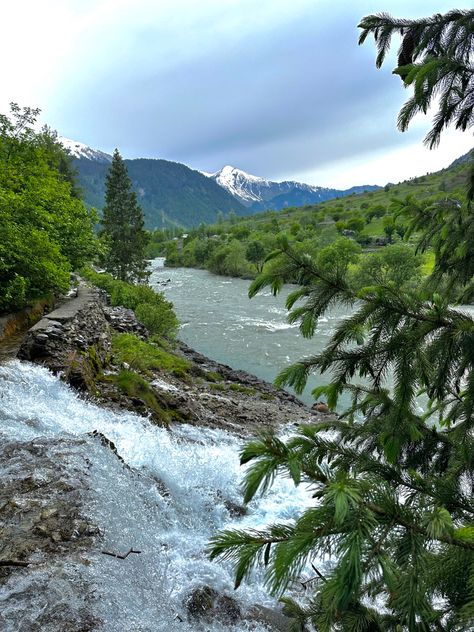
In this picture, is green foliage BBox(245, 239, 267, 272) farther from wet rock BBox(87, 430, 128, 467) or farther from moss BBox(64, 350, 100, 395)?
wet rock BBox(87, 430, 128, 467)

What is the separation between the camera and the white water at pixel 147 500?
4375 millimetres

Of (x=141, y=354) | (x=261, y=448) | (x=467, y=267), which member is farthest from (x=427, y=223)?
(x=141, y=354)

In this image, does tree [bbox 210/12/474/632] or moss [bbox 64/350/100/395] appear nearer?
tree [bbox 210/12/474/632]

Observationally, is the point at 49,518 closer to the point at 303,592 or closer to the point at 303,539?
the point at 303,592

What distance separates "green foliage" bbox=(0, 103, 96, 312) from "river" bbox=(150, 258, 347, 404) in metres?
11.3

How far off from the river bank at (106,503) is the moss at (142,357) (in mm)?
2295

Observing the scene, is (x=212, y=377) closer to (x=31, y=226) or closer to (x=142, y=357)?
(x=142, y=357)

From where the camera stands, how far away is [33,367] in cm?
859

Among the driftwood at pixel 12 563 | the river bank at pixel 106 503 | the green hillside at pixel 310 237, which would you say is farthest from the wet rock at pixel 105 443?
the green hillside at pixel 310 237

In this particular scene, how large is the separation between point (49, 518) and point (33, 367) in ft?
15.0

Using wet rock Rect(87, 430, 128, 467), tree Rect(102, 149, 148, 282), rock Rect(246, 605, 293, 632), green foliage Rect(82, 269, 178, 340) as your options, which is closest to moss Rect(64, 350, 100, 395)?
wet rock Rect(87, 430, 128, 467)

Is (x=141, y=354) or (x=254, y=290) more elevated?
(x=254, y=290)

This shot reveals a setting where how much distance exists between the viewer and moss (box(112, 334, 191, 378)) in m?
13.5

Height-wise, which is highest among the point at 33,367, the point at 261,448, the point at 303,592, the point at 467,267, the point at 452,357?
the point at 467,267
